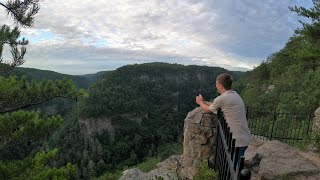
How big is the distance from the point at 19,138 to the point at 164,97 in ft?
341

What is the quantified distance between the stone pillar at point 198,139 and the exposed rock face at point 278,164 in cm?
94

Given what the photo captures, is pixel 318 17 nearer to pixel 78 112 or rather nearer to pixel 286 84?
pixel 286 84

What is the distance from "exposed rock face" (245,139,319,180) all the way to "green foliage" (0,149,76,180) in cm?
558

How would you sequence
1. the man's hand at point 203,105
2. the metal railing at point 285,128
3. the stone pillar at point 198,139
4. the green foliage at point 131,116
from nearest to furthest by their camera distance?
the man's hand at point 203,105
the stone pillar at point 198,139
the metal railing at point 285,128
the green foliage at point 131,116

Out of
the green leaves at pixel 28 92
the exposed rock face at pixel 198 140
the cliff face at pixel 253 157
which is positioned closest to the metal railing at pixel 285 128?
the cliff face at pixel 253 157

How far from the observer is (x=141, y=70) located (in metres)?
123

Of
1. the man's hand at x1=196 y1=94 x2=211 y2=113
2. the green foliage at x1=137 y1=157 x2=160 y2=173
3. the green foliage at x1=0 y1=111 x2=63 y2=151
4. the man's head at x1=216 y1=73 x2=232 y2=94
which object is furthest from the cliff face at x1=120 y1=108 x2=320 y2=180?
the green foliage at x1=137 y1=157 x2=160 y2=173

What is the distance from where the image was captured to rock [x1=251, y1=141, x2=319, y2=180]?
5307 mm

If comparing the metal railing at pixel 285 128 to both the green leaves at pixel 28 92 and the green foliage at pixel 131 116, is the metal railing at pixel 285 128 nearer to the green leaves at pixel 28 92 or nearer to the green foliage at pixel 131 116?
the green leaves at pixel 28 92

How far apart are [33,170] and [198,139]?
583 cm

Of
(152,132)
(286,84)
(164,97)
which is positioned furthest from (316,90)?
(164,97)

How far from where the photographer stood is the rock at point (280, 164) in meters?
5.31

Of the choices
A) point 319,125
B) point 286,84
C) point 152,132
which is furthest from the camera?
point 152,132

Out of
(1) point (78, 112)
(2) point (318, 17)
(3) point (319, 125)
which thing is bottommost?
(1) point (78, 112)
